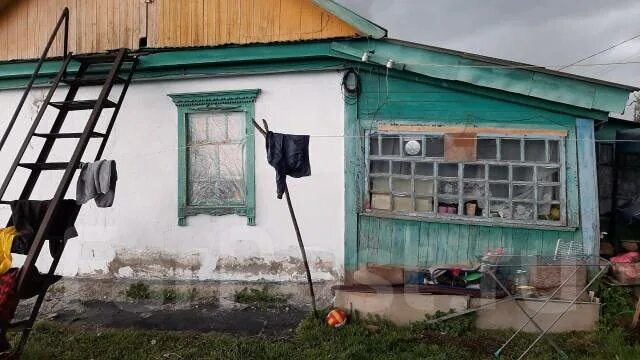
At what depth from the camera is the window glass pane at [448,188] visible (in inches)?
235

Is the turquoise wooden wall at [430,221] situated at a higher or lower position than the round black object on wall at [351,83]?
lower

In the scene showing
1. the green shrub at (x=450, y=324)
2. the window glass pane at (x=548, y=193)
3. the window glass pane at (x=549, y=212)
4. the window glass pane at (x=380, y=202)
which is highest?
the window glass pane at (x=548, y=193)

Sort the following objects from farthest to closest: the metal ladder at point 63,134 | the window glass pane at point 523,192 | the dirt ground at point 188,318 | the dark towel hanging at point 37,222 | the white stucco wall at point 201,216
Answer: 1. the white stucco wall at point 201,216
2. the window glass pane at point 523,192
3. the dirt ground at point 188,318
4. the dark towel hanging at point 37,222
5. the metal ladder at point 63,134

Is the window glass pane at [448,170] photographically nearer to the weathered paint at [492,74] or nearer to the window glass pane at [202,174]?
the weathered paint at [492,74]

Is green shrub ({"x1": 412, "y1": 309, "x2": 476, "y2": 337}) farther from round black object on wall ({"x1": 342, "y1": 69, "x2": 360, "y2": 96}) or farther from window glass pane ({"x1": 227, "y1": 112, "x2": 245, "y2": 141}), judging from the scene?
window glass pane ({"x1": 227, "y1": 112, "x2": 245, "y2": 141})

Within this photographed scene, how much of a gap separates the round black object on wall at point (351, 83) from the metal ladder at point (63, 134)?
2.81m

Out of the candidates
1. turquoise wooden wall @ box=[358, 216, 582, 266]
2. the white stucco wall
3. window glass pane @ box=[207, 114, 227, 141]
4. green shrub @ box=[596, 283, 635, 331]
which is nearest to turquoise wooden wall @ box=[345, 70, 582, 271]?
turquoise wooden wall @ box=[358, 216, 582, 266]

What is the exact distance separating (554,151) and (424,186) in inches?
62.1

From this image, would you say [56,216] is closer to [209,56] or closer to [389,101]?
[209,56]

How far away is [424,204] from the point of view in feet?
19.9

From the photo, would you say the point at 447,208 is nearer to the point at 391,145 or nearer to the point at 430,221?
the point at 430,221

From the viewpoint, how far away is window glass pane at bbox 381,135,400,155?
612cm

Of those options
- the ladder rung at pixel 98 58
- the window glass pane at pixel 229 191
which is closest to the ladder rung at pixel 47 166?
the ladder rung at pixel 98 58

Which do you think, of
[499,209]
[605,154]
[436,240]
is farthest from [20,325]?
[605,154]
